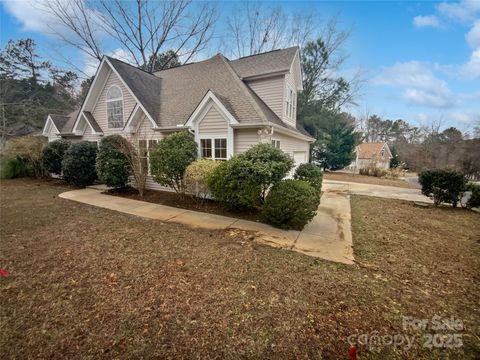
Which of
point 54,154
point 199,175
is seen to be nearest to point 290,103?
point 199,175

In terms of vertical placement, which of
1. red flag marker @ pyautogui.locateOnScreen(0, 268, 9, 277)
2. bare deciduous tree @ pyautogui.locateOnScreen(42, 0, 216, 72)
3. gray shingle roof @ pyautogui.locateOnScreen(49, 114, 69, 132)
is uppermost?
bare deciduous tree @ pyautogui.locateOnScreen(42, 0, 216, 72)

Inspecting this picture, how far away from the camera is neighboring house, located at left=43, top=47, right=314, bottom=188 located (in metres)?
8.47

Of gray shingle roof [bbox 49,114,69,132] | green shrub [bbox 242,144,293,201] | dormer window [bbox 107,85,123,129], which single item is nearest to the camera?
green shrub [bbox 242,144,293,201]

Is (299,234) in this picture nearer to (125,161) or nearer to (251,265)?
(251,265)

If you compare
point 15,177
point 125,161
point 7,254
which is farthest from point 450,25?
point 15,177

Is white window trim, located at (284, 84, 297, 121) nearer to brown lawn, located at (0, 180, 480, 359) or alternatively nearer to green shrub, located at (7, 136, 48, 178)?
brown lawn, located at (0, 180, 480, 359)

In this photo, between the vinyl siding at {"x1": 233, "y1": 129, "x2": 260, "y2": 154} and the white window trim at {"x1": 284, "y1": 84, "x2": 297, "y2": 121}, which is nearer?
the vinyl siding at {"x1": 233, "y1": 129, "x2": 260, "y2": 154}

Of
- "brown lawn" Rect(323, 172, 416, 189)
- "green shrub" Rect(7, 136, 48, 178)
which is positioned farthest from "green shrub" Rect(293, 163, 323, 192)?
"green shrub" Rect(7, 136, 48, 178)

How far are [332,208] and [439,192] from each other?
4.73 m

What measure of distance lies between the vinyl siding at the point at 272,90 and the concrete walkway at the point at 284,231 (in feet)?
18.0

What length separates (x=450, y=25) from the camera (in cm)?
815

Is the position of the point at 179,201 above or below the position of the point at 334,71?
below

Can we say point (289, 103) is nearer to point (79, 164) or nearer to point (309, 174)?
point (309, 174)

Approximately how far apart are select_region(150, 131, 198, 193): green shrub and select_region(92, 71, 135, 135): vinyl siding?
4715 mm
